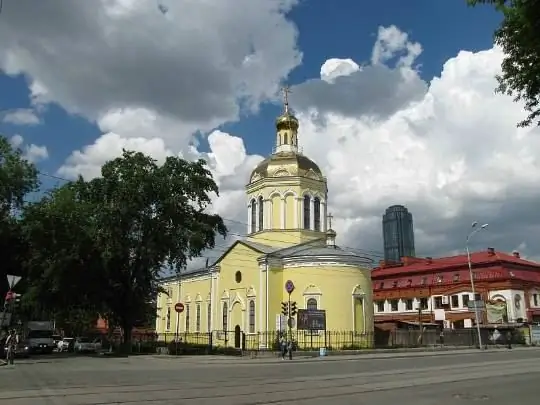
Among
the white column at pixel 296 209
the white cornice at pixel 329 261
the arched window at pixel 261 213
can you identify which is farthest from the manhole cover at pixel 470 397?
the arched window at pixel 261 213

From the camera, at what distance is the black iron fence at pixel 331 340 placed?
135 ft

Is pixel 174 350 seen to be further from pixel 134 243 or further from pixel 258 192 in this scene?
pixel 258 192

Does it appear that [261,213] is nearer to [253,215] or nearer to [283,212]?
[253,215]

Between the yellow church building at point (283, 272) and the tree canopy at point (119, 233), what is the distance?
8.20 metres

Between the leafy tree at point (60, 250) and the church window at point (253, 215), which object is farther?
the church window at point (253, 215)

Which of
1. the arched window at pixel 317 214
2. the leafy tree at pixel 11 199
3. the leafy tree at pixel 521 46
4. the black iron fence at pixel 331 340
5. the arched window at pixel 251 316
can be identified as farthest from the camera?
the arched window at pixel 317 214

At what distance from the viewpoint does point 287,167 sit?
51.6 meters

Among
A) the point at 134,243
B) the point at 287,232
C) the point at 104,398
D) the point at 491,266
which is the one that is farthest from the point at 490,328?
the point at 104,398

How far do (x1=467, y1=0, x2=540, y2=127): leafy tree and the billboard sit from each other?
29.5 metres

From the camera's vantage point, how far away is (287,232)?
50.2 meters

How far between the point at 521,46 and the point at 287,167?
136 ft

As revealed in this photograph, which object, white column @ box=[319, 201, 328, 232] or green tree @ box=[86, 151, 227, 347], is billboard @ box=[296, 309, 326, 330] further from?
white column @ box=[319, 201, 328, 232]

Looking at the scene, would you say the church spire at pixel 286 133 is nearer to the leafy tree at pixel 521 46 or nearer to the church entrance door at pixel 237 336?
the church entrance door at pixel 237 336

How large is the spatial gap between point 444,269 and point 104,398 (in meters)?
59.8
